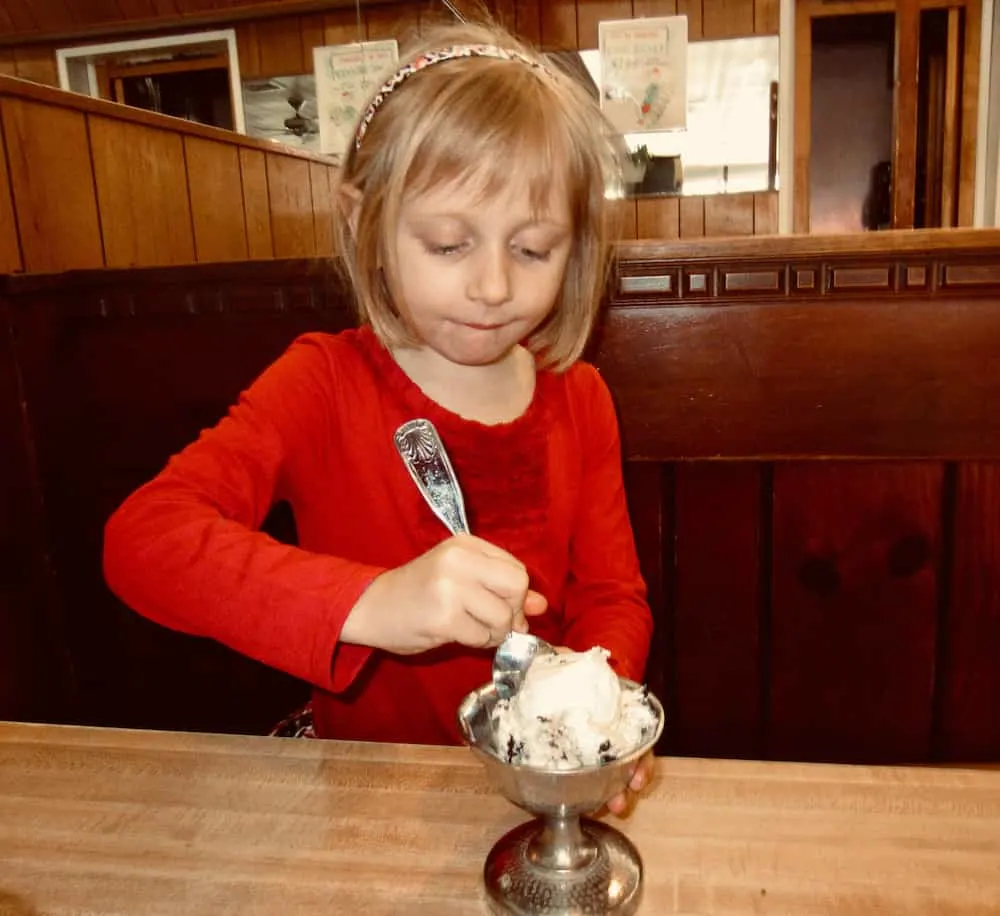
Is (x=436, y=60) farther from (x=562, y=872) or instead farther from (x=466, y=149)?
(x=562, y=872)

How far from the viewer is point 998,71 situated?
150 inches

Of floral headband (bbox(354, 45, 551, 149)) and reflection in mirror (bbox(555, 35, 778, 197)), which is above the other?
reflection in mirror (bbox(555, 35, 778, 197))

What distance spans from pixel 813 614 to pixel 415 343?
881 mm

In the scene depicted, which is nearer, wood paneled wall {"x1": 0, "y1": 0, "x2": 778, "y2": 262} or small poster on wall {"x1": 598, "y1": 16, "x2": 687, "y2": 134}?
wood paneled wall {"x1": 0, "y1": 0, "x2": 778, "y2": 262}

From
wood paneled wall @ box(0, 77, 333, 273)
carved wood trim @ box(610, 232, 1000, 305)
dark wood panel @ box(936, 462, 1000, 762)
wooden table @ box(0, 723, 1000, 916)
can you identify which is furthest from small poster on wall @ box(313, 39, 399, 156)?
wooden table @ box(0, 723, 1000, 916)

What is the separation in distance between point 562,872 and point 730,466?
39.5 inches

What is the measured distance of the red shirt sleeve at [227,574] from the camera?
667 millimetres

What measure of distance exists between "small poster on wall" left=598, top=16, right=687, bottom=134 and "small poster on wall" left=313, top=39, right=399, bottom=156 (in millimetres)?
1098

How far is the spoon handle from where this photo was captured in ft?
2.42

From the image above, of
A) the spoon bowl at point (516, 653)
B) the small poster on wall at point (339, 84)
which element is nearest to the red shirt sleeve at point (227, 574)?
the spoon bowl at point (516, 653)

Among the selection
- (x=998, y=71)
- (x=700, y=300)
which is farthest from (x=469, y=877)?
(x=998, y=71)

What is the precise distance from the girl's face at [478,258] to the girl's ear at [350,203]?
11 cm

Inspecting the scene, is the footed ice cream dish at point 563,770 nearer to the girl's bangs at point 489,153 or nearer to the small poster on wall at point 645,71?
the girl's bangs at point 489,153

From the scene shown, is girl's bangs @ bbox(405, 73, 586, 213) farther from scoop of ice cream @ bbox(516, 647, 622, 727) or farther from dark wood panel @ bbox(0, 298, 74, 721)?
dark wood panel @ bbox(0, 298, 74, 721)
